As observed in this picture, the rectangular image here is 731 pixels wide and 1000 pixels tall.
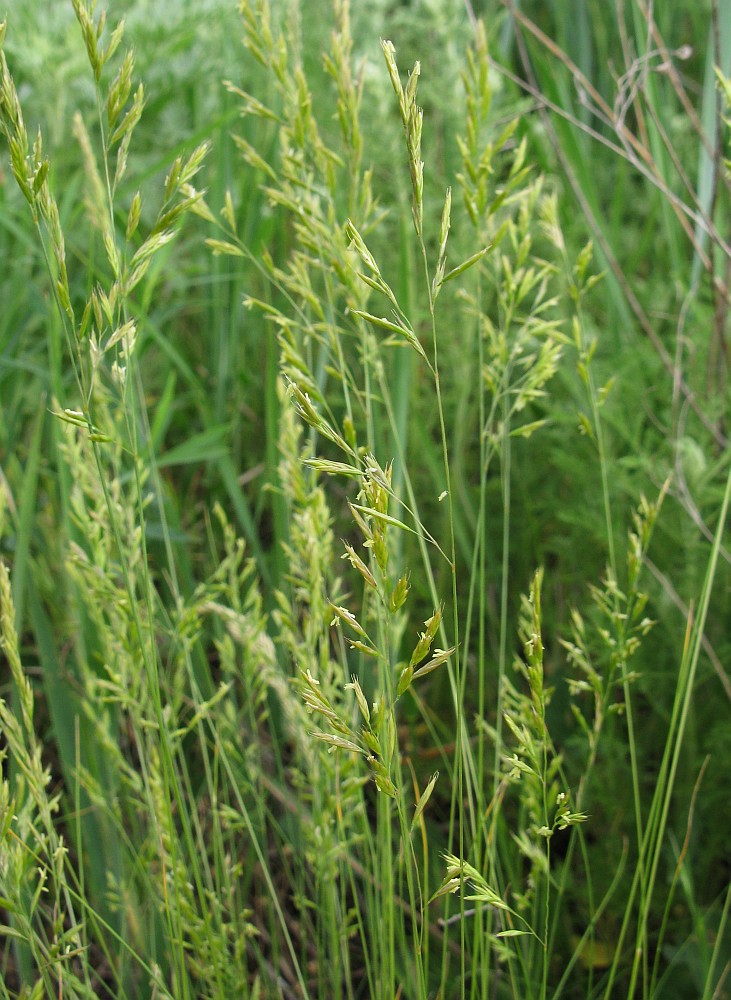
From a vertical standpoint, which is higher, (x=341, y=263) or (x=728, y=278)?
(x=341, y=263)

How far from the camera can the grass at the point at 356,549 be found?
798mm

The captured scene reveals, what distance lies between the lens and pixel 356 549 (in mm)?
1679

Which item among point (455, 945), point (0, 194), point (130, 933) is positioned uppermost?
point (0, 194)

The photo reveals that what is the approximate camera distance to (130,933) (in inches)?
46.7

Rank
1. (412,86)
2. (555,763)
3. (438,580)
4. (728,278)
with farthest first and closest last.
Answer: (438,580)
(728,278)
(555,763)
(412,86)

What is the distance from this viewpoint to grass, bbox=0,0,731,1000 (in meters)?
0.80

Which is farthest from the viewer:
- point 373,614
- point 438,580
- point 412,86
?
point 438,580

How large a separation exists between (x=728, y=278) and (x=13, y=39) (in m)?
1.50

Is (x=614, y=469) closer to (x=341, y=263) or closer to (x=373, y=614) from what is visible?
(x=373, y=614)

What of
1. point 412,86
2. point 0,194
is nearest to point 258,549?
point 0,194

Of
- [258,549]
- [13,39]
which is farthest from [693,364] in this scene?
[13,39]

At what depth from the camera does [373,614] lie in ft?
3.17

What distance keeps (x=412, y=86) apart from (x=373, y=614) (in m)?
0.51

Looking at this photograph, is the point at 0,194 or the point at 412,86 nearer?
the point at 412,86
